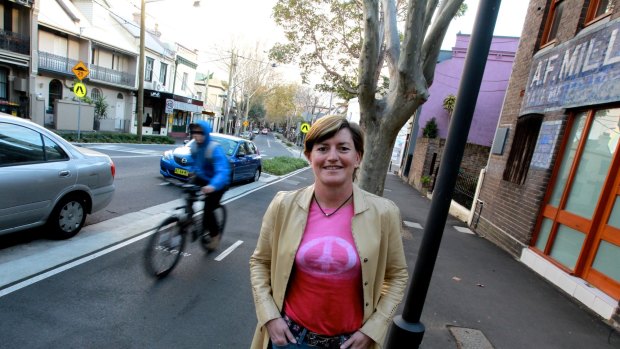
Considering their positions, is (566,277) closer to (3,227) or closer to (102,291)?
(102,291)

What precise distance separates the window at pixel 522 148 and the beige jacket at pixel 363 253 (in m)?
7.20

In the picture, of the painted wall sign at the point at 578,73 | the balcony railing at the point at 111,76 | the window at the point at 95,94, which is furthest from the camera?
the window at the point at 95,94

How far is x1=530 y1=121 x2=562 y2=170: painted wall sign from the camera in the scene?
22.0ft

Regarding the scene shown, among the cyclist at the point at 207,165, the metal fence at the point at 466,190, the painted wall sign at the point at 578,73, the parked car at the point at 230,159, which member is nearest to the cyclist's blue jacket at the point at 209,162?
the cyclist at the point at 207,165

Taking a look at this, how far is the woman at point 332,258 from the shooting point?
67.8 inches

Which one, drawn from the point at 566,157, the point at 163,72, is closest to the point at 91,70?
the point at 163,72

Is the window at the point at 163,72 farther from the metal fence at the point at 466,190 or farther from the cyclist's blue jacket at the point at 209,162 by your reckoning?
the cyclist's blue jacket at the point at 209,162

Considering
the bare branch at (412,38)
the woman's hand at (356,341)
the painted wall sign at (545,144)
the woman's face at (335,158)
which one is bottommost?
the woman's hand at (356,341)

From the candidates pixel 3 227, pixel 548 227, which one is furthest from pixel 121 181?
pixel 548 227

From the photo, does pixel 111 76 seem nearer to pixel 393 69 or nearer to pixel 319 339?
pixel 393 69

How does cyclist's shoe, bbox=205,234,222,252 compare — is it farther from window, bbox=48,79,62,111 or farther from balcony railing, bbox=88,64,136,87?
balcony railing, bbox=88,64,136,87

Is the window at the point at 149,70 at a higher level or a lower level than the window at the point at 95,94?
higher

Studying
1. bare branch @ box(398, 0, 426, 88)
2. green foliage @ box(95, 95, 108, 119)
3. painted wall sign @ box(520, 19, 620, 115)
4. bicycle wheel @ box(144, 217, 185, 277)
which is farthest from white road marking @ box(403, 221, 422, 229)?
green foliage @ box(95, 95, 108, 119)

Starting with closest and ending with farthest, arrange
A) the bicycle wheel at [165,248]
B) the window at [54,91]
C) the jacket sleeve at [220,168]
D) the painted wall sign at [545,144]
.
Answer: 1. the bicycle wheel at [165,248]
2. the jacket sleeve at [220,168]
3. the painted wall sign at [545,144]
4. the window at [54,91]
